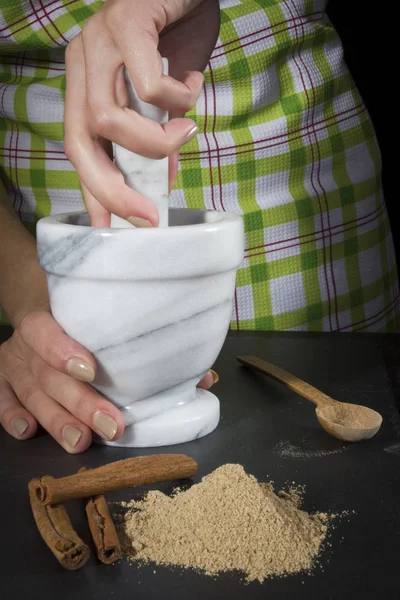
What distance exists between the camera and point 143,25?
0.74 m

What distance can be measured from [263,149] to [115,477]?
0.72 metres

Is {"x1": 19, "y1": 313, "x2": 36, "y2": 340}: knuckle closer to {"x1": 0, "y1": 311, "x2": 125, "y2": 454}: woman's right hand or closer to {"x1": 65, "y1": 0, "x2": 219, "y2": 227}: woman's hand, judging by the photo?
{"x1": 0, "y1": 311, "x2": 125, "y2": 454}: woman's right hand

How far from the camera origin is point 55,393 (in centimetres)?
83

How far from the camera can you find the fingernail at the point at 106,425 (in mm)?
762

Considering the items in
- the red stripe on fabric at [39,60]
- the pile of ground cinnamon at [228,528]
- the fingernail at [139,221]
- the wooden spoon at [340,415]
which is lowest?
the wooden spoon at [340,415]

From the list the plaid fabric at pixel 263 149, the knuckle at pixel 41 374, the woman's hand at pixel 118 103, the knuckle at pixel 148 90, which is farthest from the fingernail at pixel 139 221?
the plaid fabric at pixel 263 149

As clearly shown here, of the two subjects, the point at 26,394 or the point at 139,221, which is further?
the point at 26,394

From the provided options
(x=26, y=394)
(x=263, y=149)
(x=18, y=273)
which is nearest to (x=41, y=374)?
(x=26, y=394)

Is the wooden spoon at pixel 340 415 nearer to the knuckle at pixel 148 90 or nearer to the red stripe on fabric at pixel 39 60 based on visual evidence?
the knuckle at pixel 148 90

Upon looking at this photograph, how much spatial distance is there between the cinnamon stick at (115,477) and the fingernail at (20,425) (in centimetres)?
14

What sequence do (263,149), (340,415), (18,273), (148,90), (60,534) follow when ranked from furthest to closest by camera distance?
(263,149) → (18,273) → (340,415) → (148,90) → (60,534)

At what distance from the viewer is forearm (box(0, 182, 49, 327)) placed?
1.01 m

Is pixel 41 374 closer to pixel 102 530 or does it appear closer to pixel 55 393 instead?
pixel 55 393

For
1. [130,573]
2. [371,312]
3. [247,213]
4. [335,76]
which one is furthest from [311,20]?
[130,573]
